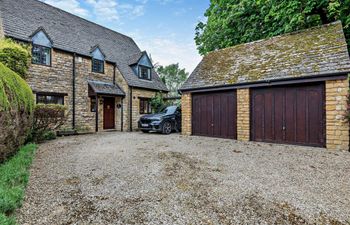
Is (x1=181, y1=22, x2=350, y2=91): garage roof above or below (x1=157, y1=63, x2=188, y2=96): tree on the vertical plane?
below

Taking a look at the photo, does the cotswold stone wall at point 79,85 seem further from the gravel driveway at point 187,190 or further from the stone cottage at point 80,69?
the gravel driveway at point 187,190

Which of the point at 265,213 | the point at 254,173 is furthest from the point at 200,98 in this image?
the point at 265,213

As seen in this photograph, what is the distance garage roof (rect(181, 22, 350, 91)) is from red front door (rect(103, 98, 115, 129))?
6102 mm

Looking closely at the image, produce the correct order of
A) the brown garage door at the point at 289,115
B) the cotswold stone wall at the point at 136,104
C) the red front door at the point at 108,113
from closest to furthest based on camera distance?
Result: the brown garage door at the point at 289,115, the red front door at the point at 108,113, the cotswold stone wall at the point at 136,104

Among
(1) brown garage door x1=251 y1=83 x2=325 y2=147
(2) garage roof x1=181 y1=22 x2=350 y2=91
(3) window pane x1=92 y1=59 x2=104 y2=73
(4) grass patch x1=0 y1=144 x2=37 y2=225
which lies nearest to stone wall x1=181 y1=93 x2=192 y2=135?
(2) garage roof x1=181 y1=22 x2=350 y2=91

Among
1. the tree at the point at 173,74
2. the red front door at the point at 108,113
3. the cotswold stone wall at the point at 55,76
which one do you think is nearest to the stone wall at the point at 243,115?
the red front door at the point at 108,113

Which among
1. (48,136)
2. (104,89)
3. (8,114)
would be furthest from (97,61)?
(8,114)

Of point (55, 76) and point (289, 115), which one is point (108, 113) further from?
point (289, 115)

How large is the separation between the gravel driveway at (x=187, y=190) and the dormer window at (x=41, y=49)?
686cm

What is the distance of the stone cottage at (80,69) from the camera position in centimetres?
970

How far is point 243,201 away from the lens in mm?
2736

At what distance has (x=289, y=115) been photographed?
285 inches

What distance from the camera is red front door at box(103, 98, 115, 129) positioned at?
42.3 ft

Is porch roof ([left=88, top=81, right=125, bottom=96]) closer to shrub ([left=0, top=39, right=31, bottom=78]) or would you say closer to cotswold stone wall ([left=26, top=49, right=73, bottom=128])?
cotswold stone wall ([left=26, top=49, right=73, bottom=128])
